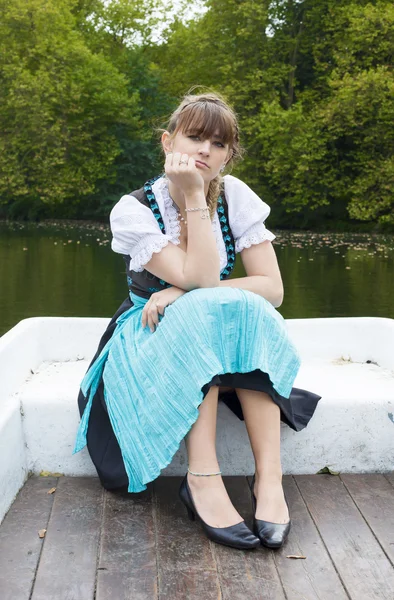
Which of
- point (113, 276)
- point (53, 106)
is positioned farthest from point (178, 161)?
point (53, 106)

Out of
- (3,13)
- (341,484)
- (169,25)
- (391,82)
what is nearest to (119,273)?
(391,82)

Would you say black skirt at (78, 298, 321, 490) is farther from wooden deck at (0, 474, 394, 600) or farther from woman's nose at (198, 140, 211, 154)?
woman's nose at (198, 140, 211, 154)

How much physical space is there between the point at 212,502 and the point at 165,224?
85 cm

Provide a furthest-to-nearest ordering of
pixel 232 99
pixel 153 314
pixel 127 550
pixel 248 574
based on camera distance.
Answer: pixel 232 99 < pixel 153 314 < pixel 127 550 < pixel 248 574

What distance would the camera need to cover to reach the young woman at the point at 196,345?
6.35ft

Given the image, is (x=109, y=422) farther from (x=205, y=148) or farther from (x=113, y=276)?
(x=113, y=276)

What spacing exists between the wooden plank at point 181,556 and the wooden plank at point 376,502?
0.45 m

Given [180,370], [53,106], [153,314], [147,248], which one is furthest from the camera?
[53,106]

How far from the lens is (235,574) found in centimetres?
172

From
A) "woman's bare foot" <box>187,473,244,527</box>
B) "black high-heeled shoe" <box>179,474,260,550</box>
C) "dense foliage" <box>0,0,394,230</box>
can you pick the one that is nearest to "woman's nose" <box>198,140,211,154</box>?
"woman's bare foot" <box>187,473,244,527</box>

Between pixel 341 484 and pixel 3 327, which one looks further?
pixel 3 327

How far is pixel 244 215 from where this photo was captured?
2.36 metres

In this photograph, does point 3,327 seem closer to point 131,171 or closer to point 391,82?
point 391,82

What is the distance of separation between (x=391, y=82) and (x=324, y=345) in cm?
1948
